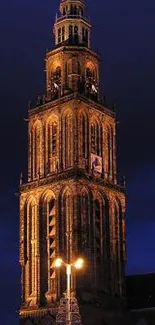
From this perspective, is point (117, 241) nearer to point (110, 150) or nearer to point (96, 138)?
point (110, 150)

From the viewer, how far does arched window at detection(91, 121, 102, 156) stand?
251 ft

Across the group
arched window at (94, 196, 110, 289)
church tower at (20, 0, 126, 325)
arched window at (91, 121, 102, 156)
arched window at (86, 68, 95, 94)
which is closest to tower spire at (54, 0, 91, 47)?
church tower at (20, 0, 126, 325)

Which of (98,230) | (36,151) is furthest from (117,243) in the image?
(36,151)

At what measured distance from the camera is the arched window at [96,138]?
76.4 m

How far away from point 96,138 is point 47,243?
38.3 ft

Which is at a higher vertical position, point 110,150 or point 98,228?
point 110,150

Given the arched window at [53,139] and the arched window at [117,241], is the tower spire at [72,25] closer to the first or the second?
the arched window at [53,139]

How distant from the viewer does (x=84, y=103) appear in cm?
7606

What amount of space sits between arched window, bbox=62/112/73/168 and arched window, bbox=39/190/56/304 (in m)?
3.59

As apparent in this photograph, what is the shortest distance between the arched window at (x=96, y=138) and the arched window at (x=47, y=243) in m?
6.60

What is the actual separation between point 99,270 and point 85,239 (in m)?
3.70

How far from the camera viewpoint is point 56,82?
79500 mm

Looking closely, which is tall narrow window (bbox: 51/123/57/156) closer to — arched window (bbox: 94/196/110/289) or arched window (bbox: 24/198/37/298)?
arched window (bbox: 24/198/37/298)

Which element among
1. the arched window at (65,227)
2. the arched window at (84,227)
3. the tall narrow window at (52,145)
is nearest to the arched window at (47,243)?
the arched window at (65,227)
